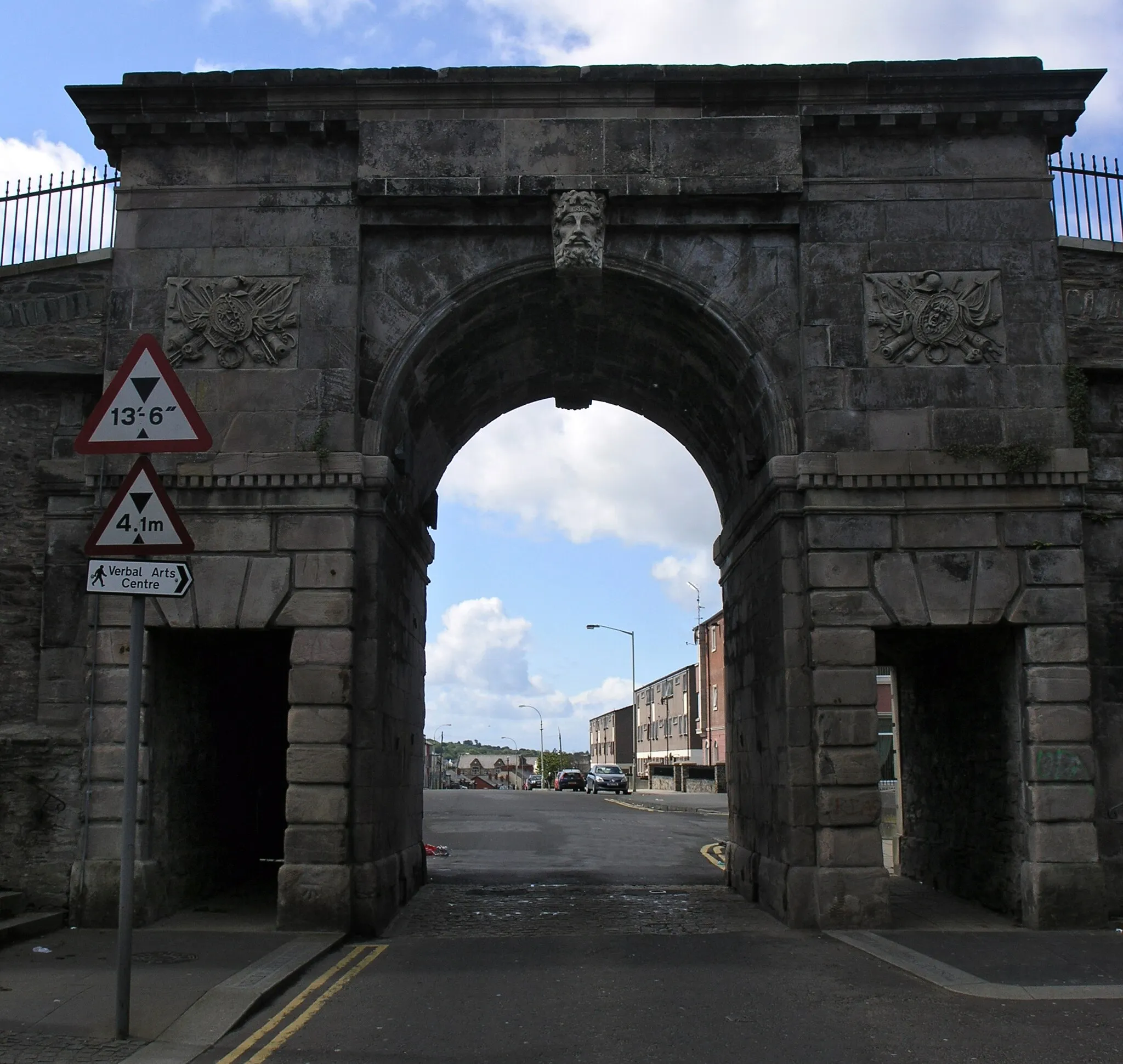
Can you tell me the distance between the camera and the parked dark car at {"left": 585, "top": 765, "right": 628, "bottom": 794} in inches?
2121

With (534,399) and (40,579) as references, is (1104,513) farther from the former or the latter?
(40,579)

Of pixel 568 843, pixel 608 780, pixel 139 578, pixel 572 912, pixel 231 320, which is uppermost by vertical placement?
pixel 231 320

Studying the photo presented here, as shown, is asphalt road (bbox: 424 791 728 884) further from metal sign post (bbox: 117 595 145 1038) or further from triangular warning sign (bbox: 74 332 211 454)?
triangular warning sign (bbox: 74 332 211 454)

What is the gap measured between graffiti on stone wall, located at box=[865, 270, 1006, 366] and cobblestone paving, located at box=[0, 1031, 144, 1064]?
9159mm

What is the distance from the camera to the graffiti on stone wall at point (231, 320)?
38.8 feet

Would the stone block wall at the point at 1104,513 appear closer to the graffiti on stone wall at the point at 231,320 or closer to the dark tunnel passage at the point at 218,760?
the graffiti on stone wall at the point at 231,320

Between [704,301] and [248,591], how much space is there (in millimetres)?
5647

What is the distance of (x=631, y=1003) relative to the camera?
7773 mm

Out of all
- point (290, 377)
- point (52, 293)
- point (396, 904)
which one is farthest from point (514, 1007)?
point (52, 293)

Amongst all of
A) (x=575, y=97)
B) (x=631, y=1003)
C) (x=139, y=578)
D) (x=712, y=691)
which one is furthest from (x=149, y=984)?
(x=712, y=691)

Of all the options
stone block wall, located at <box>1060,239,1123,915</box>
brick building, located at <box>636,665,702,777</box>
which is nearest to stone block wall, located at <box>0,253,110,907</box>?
stone block wall, located at <box>1060,239,1123,915</box>

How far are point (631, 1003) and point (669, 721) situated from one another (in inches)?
3183

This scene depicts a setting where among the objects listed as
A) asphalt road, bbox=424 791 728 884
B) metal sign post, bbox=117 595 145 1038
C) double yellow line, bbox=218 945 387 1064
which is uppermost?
metal sign post, bbox=117 595 145 1038

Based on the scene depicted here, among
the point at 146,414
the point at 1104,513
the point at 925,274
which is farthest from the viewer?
the point at 925,274
